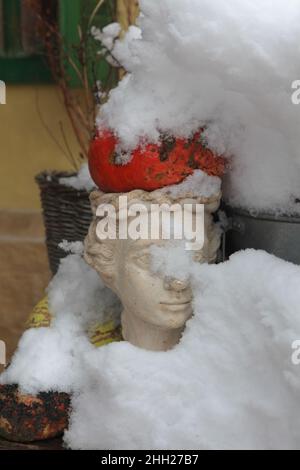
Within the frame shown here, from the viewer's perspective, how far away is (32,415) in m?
1.29

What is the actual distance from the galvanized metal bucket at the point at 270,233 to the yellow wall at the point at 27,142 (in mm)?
1547

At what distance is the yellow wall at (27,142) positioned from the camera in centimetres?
276

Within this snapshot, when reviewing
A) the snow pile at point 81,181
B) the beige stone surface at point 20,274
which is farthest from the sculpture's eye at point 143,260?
the beige stone surface at point 20,274

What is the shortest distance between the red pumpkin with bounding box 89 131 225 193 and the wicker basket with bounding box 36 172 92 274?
0.97 metres

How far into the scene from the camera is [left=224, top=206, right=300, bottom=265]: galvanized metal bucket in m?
1.23

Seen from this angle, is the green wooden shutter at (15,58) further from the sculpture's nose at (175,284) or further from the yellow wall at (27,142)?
the sculpture's nose at (175,284)

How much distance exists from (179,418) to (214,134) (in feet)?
1.46

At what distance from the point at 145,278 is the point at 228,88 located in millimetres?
324

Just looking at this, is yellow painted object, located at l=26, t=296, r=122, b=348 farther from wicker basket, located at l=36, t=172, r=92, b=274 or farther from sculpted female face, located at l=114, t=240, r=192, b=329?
wicker basket, located at l=36, t=172, r=92, b=274

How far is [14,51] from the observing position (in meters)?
2.78

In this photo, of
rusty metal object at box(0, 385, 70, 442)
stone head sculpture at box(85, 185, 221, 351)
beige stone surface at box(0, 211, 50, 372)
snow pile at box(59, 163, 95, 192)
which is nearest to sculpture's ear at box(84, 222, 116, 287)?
stone head sculpture at box(85, 185, 221, 351)

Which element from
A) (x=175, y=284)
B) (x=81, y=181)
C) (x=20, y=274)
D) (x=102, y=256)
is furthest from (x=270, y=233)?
(x=20, y=274)

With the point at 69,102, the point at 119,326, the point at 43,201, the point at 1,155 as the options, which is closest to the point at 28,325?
the point at 119,326
